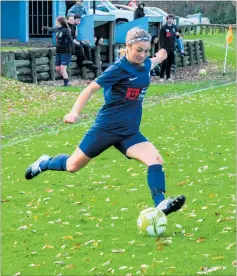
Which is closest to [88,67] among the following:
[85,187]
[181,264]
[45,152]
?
[45,152]

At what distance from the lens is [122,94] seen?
990 cm

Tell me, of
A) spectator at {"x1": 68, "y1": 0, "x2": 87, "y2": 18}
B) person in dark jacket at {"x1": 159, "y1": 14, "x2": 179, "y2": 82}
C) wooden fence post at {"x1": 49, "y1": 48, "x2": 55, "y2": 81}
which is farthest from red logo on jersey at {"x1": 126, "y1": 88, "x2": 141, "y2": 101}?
spectator at {"x1": 68, "y1": 0, "x2": 87, "y2": 18}

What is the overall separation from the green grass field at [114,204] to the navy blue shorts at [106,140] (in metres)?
0.92

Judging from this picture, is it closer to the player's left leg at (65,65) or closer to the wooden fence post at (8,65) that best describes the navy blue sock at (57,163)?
the wooden fence post at (8,65)

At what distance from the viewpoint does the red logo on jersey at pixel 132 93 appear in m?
9.86

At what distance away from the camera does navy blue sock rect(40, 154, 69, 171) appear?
35.2ft

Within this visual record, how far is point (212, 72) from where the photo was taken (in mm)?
36469

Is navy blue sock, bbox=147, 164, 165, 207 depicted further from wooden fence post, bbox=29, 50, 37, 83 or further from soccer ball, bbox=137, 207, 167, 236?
wooden fence post, bbox=29, 50, 37, 83

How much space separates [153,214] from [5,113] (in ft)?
40.8

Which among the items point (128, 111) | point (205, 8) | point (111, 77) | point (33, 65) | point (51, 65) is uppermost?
point (111, 77)

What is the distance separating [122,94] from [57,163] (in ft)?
4.93

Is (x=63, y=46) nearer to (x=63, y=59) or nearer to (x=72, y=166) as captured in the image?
(x=63, y=59)

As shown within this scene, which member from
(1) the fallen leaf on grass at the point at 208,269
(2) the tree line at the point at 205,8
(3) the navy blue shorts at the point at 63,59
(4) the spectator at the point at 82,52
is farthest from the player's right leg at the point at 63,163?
(2) the tree line at the point at 205,8

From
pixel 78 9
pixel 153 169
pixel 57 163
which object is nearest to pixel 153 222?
pixel 153 169
